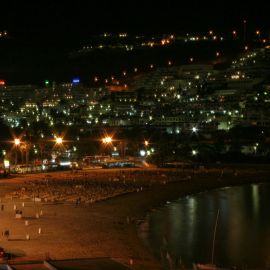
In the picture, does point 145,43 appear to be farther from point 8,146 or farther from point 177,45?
point 8,146

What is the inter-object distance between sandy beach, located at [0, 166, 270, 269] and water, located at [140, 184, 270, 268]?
0.63 metres

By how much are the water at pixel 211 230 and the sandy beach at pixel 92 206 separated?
2.06 ft

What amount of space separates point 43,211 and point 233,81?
197 feet

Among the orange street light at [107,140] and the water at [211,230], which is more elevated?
the orange street light at [107,140]

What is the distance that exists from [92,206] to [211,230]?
4821mm

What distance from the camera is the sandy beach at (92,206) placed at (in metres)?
15.5

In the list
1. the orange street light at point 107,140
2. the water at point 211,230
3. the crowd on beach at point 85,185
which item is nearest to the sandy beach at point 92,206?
the crowd on beach at point 85,185

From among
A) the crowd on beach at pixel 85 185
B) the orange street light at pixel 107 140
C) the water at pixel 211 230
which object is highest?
the orange street light at pixel 107 140

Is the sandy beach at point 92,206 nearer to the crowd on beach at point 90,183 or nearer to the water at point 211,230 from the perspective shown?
the crowd on beach at point 90,183

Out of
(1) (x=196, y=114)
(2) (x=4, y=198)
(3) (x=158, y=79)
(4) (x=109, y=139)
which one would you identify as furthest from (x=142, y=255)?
(3) (x=158, y=79)

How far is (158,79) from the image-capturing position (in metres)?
92.6

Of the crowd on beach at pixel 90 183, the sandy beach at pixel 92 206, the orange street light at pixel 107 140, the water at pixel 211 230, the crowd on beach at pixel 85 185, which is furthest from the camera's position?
the orange street light at pixel 107 140

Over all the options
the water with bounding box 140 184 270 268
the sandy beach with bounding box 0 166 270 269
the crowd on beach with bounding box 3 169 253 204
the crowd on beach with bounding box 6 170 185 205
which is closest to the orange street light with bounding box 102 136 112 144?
the sandy beach with bounding box 0 166 270 269

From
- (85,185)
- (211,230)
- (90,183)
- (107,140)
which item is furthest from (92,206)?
(107,140)
